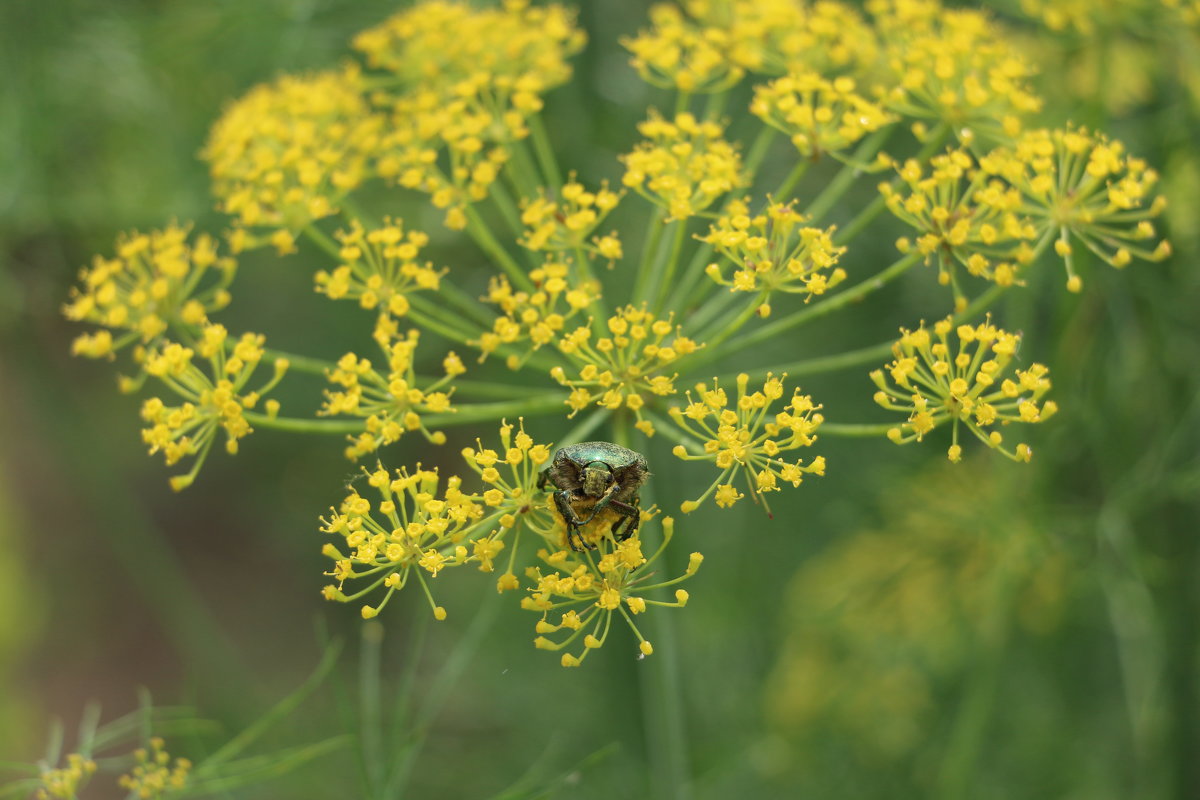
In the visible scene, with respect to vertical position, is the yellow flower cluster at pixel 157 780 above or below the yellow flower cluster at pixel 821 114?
below

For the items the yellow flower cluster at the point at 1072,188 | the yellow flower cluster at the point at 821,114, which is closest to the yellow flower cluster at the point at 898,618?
the yellow flower cluster at the point at 1072,188

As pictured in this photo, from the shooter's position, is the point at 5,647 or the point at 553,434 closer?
the point at 553,434

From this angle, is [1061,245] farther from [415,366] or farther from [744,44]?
[415,366]

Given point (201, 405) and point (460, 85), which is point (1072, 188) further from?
point (201, 405)

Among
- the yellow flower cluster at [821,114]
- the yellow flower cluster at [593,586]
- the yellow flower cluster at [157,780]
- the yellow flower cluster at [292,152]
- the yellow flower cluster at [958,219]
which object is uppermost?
the yellow flower cluster at [292,152]

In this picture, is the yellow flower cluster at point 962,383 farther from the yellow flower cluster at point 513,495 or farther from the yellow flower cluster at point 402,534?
the yellow flower cluster at point 402,534

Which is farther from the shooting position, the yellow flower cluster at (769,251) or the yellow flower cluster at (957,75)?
the yellow flower cluster at (957,75)

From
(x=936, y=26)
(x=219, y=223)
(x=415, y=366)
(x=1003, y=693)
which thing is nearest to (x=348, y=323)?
(x=415, y=366)
